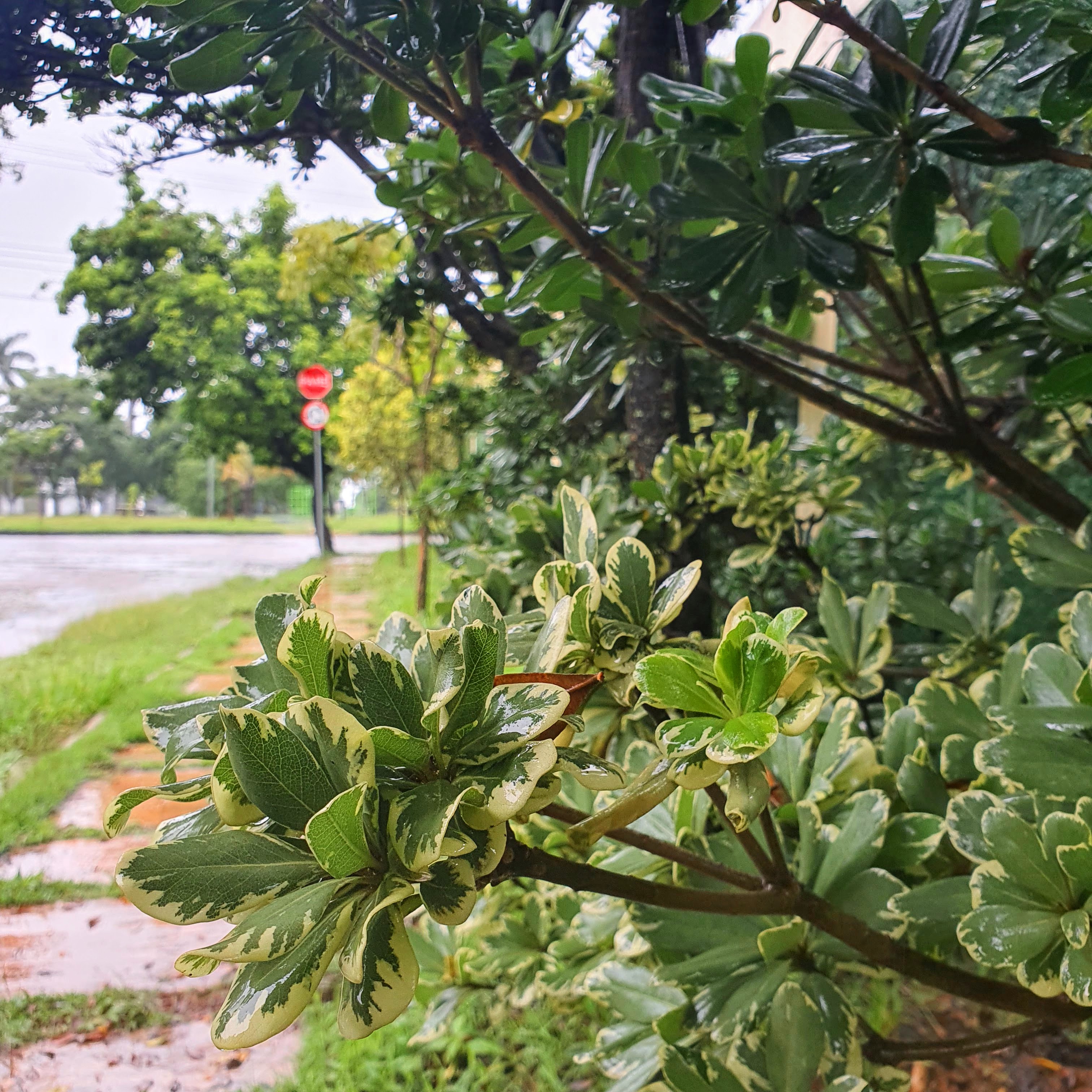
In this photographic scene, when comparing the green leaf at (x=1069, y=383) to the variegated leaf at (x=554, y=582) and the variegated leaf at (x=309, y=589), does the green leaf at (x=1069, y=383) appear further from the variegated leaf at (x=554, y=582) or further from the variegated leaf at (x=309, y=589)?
the variegated leaf at (x=309, y=589)

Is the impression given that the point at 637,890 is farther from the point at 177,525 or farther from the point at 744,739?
the point at 177,525

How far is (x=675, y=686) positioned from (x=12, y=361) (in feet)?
2.90

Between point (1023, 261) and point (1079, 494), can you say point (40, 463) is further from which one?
point (1079, 494)

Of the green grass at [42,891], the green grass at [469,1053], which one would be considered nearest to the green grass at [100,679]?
the green grass at [42,891]

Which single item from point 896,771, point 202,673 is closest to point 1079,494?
point 896,771

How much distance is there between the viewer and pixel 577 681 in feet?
0.94

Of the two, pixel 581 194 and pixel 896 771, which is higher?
pixel 581 194

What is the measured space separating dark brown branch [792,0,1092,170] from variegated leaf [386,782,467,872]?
44cm

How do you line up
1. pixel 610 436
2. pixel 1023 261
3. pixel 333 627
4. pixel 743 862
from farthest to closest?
pixel 610 436, pixel 1023 261, pixel 743 862, pixel 333 627

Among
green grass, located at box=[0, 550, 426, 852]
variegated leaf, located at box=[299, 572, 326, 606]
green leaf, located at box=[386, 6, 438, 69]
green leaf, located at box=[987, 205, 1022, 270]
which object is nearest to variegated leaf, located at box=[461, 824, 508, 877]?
variegated leaf, located at box=[299, 572, 326, 606]

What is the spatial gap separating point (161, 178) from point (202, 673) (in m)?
0.57

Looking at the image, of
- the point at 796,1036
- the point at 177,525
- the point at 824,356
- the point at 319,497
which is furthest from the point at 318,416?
the point at 796,1036

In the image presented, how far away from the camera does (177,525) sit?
96 cm

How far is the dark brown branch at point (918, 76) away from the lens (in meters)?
0.41
